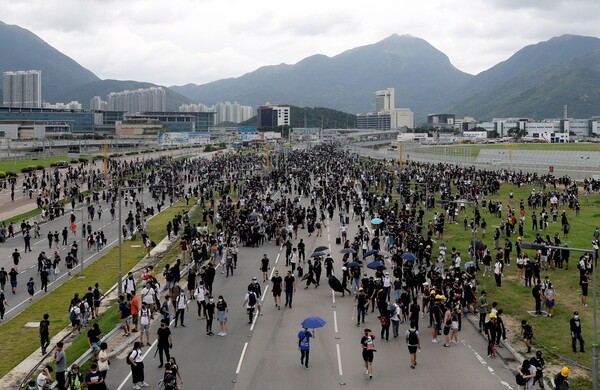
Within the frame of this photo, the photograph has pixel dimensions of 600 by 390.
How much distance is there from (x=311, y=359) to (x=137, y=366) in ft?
15.2

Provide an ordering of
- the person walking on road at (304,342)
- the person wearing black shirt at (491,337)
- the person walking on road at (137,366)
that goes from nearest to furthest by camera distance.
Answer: the person walking on road at (137,366) → the person walking on road at (304,342) → the person wearing black shirt at (491,337)

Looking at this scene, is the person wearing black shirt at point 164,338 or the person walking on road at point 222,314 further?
the person walking on road at point 222,314

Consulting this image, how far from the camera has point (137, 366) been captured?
13.0 meters

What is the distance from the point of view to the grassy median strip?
1727 centimetres

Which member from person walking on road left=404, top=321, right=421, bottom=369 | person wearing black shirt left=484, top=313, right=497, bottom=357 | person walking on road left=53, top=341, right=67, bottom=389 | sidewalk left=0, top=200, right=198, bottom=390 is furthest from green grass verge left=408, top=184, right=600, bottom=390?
person walking on road left=53, top=341, right=67, bottom=389

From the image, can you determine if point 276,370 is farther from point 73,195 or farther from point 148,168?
point 148,168

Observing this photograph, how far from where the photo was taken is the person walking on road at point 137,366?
1289 centimetres

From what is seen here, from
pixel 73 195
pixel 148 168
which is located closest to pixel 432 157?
pixel 148 168

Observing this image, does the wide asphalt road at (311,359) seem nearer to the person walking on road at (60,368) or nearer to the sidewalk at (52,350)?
the sidewalk at (52,350)

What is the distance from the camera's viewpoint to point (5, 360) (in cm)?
1655

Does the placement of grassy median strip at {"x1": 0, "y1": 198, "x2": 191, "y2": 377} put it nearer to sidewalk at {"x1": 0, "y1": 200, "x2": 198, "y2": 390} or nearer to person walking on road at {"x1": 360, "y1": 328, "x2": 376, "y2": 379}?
sidewalk at {"x1": 0, "y1": 200, "x2": 198, "y2": 390}

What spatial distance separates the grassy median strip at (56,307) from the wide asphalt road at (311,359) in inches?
134

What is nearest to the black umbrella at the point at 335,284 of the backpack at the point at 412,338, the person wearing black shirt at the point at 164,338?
the backpack at the point at 412,338

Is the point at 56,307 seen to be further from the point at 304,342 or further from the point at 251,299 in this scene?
the point at 304,342
